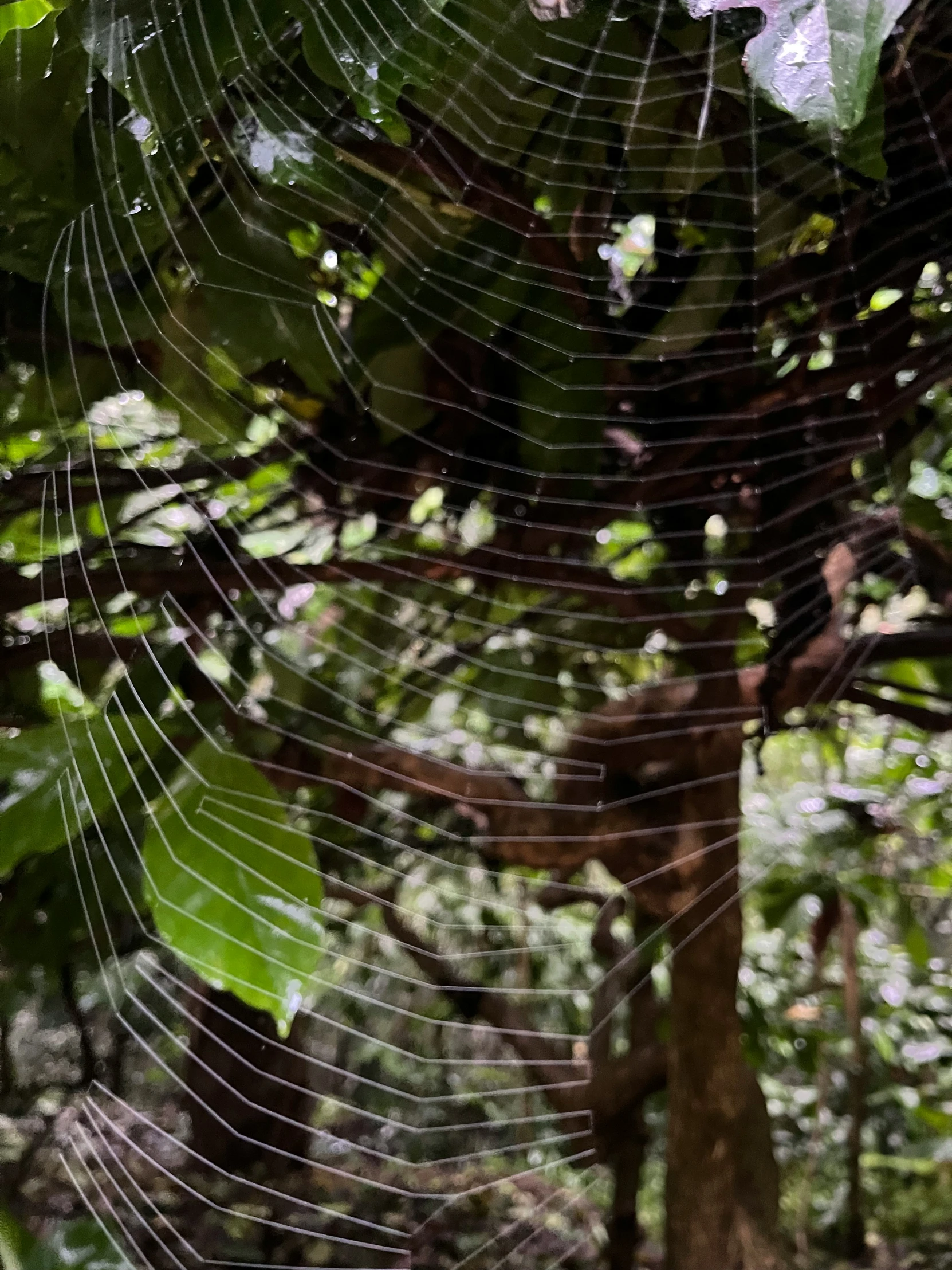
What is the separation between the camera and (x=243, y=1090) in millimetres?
713

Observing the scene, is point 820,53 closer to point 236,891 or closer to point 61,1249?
point 236,891

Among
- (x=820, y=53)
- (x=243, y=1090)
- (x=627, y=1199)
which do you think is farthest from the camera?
(x=627, y=1199)

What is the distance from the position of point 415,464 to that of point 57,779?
0.28m

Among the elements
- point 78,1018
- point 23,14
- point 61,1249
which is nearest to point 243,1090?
point 78,1018

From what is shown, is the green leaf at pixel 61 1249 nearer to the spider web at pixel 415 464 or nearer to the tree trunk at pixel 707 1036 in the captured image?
the spider web at pixel 415 464

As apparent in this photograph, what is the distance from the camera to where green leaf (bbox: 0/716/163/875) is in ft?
1.12

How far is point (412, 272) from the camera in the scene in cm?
43

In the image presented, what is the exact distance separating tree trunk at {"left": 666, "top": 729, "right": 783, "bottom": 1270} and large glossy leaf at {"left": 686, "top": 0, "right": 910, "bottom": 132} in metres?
0.40

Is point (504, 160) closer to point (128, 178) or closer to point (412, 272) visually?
point (412, 272)

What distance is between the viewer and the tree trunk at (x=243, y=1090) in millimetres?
657

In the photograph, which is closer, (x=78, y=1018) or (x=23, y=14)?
(x=23, y=14)

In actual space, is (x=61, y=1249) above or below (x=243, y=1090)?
above

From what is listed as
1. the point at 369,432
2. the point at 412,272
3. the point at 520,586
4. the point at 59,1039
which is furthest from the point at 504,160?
the point at 59,1039

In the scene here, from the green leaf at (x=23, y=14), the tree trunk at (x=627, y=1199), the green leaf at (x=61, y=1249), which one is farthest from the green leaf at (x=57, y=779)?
the tree trunk at (x=627, y=1199)
